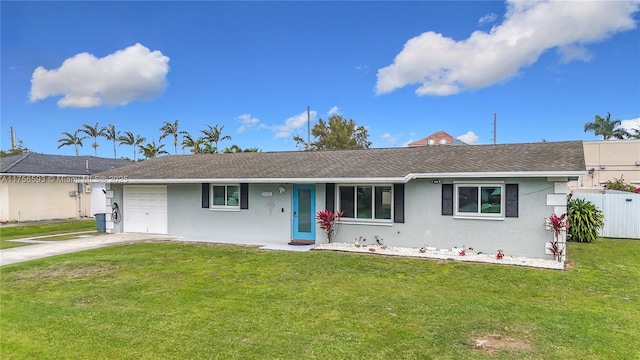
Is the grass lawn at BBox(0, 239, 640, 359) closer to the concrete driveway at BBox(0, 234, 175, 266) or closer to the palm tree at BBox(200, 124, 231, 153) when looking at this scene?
the concrete driveway at BBox(0, 234, 175, 266)

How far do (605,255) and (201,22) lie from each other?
1862 cm

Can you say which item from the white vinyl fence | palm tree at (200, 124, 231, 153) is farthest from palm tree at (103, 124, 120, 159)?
the white vinyl fence

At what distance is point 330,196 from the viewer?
485 inches

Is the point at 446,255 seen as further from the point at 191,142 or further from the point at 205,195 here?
A: the point at 191,142

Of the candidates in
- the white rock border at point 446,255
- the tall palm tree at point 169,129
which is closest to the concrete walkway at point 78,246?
the white rock border at point 446,255

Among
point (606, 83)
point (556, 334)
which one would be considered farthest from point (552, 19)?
point (556, 334)

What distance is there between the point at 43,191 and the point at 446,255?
21252 millimetres

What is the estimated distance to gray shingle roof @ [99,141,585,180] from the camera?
10539 millimetres

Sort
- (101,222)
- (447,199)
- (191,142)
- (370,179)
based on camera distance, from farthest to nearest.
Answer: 1. (191,142)
2. (101,222)
3. (370,179)
4. (447,199)

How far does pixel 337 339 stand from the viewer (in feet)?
15.8

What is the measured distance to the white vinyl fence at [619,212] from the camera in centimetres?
1455

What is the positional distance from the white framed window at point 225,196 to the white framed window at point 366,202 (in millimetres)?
3868

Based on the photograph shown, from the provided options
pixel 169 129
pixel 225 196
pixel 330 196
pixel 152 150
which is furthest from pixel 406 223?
pixel 169 129

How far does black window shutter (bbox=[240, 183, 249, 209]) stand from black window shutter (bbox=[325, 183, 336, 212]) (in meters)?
2.95
